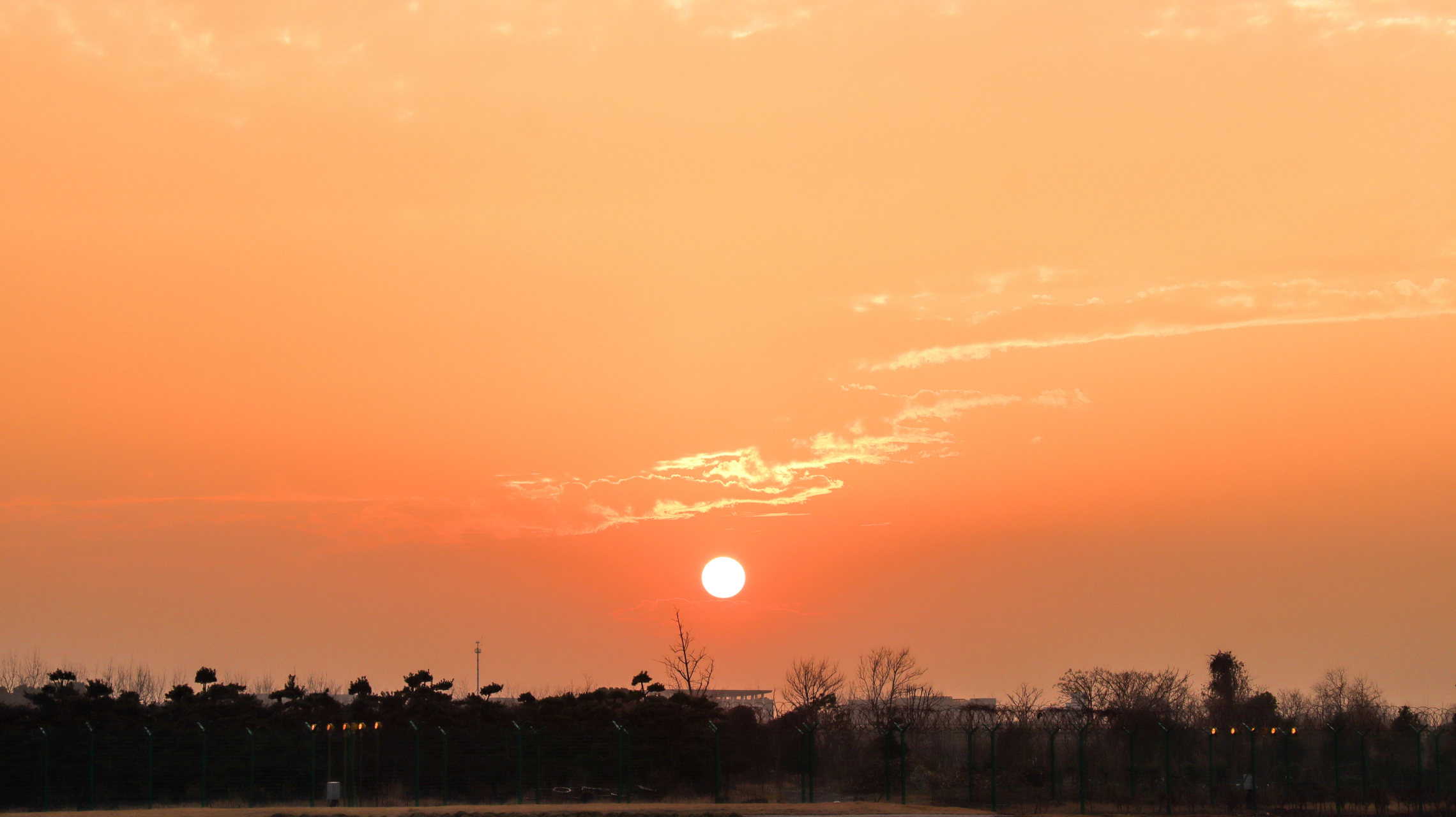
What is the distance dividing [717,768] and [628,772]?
3.25 metres

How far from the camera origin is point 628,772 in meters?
46.5

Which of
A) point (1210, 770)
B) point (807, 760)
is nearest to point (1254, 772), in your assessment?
point (1210, 770)

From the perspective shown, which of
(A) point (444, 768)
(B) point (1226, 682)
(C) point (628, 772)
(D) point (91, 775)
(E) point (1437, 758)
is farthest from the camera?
(B) point (1226, 682)

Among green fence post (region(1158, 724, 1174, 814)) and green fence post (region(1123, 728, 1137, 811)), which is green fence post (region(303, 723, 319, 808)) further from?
green fence post (region(1158, 724, 1174, 814))

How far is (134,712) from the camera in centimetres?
5438

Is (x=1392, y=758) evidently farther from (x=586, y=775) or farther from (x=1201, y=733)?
(x=586, y=775)

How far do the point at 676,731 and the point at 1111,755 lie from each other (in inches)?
648

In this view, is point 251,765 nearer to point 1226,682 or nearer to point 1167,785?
point 1167,785

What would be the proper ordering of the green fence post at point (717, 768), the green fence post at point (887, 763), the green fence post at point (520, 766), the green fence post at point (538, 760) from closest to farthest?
the green fence post at point (520, 766)
the green fence post at point (538, 760)
the green fence post at point (887, 763)
the green fence post at point (717, 768)

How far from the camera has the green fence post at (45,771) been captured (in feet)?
146

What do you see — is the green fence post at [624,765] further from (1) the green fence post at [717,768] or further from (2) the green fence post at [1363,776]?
(2) the green fence post at [1363,776]

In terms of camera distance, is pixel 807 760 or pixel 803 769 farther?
pixel 803 769

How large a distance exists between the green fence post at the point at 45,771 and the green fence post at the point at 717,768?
71.8 feet

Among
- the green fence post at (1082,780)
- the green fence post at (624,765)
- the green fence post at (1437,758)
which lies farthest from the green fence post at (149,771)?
the green fence post at (1437,758)
